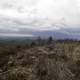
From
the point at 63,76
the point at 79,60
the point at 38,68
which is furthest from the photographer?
the point at 79,60

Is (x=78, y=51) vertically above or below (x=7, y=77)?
above

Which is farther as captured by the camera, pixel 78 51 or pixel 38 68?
pixel 78 51

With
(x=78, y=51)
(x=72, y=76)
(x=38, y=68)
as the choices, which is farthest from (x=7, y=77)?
(x=78, y=51)

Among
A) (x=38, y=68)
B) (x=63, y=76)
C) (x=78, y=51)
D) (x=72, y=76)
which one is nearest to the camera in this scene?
(x=63, y=76)

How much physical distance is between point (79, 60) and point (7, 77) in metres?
4.71

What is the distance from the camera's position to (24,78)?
278 inches

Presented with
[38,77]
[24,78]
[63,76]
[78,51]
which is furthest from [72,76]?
[78,51]

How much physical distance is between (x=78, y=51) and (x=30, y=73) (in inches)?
177

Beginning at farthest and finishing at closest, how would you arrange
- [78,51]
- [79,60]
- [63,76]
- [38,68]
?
[78,51] → [79,60] → [38,68] → [63,76]

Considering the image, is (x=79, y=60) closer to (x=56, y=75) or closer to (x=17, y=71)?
(x=56, y=75)

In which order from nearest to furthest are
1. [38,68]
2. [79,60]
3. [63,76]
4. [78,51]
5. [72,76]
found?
[63,76] → [72,76] → [38,68] → [79,60] → [78,51]

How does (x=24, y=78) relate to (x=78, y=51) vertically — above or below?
below

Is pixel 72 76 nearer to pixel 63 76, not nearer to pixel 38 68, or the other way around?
pixel 63 76

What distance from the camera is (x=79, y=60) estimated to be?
9.82 m
